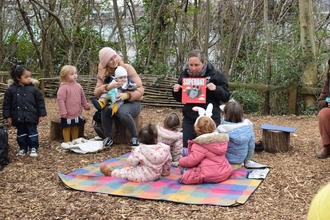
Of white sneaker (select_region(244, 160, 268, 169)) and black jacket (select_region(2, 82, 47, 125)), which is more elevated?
black jacket (select_region(2, 82, 47, 125))

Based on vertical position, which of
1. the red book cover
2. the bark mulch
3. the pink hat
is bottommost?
the bark mulch

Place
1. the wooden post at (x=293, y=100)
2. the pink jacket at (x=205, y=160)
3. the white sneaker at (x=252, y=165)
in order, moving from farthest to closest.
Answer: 1. the wooden post at (x=293, y=100)
2. the white sneaker at (x=252, y=165)
3. the pink jacket at (x=205, y=160)

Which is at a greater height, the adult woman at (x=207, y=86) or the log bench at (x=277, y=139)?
the adult woman at (x=207, y=86)

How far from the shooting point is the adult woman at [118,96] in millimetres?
5668

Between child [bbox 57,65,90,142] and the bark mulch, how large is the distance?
415 mm

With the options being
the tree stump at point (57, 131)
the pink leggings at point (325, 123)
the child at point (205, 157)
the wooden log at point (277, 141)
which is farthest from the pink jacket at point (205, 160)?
the tree stump at point (57, 131)

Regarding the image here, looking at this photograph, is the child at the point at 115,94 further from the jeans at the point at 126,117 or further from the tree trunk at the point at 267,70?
the tree trunk at the point at 267,70

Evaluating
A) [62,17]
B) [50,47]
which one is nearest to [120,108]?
[50,47]

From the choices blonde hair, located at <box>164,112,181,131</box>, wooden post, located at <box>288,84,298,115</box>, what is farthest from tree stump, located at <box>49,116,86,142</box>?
wooden post, located at <box>288,84,298,115</box>

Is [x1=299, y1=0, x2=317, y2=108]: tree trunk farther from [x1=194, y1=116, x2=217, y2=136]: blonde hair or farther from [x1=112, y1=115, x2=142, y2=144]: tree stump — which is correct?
[x1=194, y1=116, x2=217, y2=136]: blonde hair

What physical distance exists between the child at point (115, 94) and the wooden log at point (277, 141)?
1892 mm

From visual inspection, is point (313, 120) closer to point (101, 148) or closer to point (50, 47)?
point (101, 148)

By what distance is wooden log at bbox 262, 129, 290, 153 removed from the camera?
5406 millimetres

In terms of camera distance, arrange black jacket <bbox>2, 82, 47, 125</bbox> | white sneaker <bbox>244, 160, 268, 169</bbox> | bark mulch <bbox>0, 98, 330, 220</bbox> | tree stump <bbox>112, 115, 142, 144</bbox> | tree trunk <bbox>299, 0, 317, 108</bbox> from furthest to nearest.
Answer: tree trunk <bbox>299, 0, 317, 108</bbox> → tree stump <bbox>112, 115, 142, 144</bbox> → black jacket <bbox>2, 82, 47, 125</bbox> → white sneaker <bbox>244, 160, 268, 169</bbox> → bark mulch <bbox>0, 98, 330, 220</bbox>
